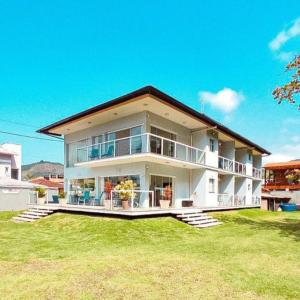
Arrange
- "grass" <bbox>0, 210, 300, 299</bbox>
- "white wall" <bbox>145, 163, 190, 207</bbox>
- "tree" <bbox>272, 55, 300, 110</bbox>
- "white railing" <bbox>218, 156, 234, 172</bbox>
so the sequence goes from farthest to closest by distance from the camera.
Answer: "white railing" <bbox>218, 156, 234, 172</bbox>
"white wall" <bbox>145, 163, 190, 207</bbox>
"tree" <bbox>272, 55, 300, 110</bbox>
"grass" <bbox>0, 210, 300, 299</bbox>

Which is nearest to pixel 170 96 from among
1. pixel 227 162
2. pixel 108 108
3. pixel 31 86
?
pixel 108 108

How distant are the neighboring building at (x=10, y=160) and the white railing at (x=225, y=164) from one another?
30.7 meters

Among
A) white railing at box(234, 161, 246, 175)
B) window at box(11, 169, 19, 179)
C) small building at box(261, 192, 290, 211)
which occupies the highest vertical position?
white railing at box(234, 161, 246, 175)

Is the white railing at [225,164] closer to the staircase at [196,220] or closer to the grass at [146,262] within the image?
the staircase at [196,220]

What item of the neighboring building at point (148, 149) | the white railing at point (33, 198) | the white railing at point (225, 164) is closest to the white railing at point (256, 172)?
the white railing at point (225, 164)

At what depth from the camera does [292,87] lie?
15648mm

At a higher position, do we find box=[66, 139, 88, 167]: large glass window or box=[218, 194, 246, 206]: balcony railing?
box=[66, 139, 88, 167]: large glass window

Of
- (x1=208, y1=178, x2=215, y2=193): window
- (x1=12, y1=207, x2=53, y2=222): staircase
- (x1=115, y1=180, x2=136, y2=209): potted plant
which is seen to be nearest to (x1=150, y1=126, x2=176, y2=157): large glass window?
(x1=115, y1=180, x2=136, y2=209): potted plant

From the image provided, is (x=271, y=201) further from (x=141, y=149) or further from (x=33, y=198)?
(x=33, y=198)

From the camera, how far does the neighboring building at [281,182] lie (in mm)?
44656

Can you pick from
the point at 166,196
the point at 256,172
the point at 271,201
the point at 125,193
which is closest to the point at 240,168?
the point at 256,172

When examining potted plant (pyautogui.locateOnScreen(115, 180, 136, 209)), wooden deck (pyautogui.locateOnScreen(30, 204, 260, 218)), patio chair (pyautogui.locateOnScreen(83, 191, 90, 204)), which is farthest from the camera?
patio chair (pyautogui.locateOnScreen(83, 191, 90, 204))

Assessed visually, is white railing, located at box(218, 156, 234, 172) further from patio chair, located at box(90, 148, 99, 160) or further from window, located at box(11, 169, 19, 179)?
window, located at box(11, 169, 19, 179)

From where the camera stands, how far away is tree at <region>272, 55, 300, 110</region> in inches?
611
